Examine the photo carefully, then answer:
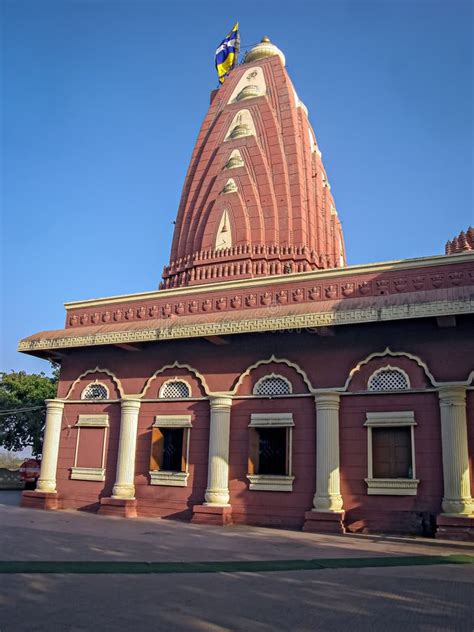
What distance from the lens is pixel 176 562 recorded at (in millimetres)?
7910

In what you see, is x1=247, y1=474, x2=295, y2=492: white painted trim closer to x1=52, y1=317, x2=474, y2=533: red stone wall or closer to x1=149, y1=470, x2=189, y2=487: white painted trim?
x1=52, y1=317, x2=474, y2=533: red stone wall

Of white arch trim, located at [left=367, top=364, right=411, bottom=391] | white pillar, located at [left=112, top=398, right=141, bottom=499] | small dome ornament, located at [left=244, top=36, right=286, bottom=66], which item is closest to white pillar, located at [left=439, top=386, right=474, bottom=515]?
white arch trim, located at [left=367, top=364, right=411, bottom=391]

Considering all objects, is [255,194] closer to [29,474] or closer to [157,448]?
[157,448]

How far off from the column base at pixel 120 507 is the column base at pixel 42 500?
1719mm

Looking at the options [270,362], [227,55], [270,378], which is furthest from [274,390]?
[227,55]

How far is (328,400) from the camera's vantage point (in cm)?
1262

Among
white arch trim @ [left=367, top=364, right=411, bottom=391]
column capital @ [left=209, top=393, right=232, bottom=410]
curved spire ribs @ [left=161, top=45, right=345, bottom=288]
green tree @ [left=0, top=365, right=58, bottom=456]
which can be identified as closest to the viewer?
white arch trim @ [left=367, top=364, right=411, bottom=391]

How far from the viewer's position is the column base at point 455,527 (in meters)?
10.7

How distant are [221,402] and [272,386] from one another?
4.14 feet

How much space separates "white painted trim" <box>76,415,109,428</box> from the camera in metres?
15.4

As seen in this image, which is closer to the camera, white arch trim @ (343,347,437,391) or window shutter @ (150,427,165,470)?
white arch trim @ (343,347,437,391)

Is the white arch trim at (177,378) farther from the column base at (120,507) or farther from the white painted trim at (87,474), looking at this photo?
the column base at (120,507)

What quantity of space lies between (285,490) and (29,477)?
14510mm

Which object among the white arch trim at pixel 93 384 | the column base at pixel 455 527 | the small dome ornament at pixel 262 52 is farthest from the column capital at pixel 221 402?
the small dome ornament at pixel 262 52
